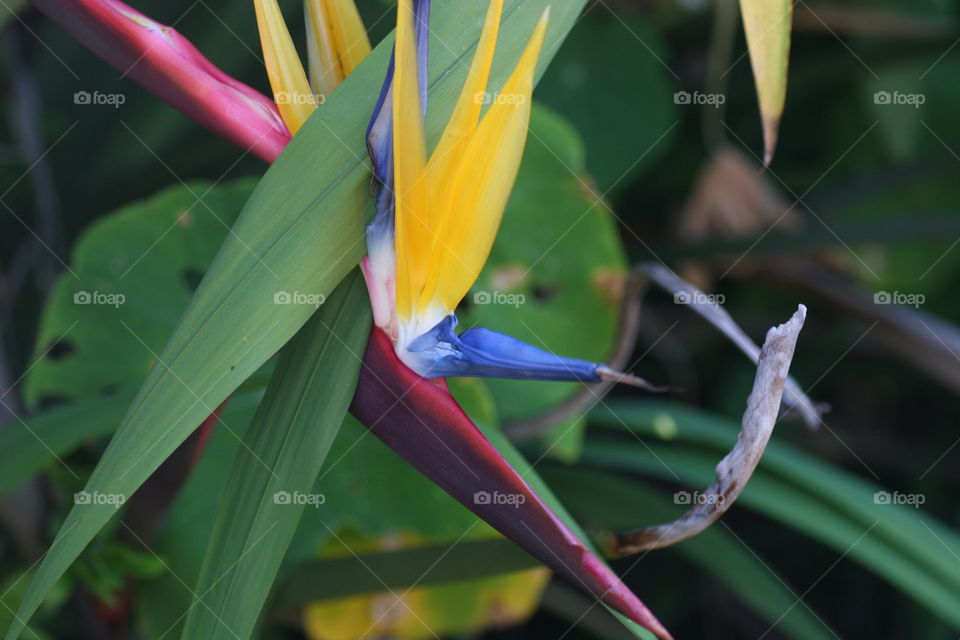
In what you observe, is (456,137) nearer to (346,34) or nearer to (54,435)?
(346,34)

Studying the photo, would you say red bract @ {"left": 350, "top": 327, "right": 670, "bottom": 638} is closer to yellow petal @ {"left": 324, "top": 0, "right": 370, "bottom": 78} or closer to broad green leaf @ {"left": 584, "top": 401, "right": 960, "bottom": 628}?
yellow petal @ {"left": 324, "top": 0, "right": 370, "bottom": 78}

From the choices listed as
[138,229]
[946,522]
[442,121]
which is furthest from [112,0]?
[946,522]

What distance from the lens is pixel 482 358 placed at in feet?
1.00

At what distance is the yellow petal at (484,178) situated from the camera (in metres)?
0.29

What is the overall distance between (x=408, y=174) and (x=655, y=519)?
1.85 feet

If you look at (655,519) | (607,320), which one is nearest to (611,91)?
(607,320)

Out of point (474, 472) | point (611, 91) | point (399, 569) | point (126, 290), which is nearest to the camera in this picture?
point (474, 472)

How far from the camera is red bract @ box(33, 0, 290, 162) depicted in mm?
304

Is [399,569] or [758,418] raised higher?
[758,418]

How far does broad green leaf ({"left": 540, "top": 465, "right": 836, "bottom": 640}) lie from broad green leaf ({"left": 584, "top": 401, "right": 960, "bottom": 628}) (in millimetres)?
42

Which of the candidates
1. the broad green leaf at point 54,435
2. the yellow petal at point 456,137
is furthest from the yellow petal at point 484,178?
the broad green leaf at point 54,435

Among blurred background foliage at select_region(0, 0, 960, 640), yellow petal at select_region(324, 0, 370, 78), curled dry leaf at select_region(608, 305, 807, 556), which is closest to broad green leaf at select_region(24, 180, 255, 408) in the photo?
blurred background foliage at select_region(0, 0, 960, 640)

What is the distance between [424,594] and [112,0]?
61 cm

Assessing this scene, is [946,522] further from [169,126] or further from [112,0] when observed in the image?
[112,0]
